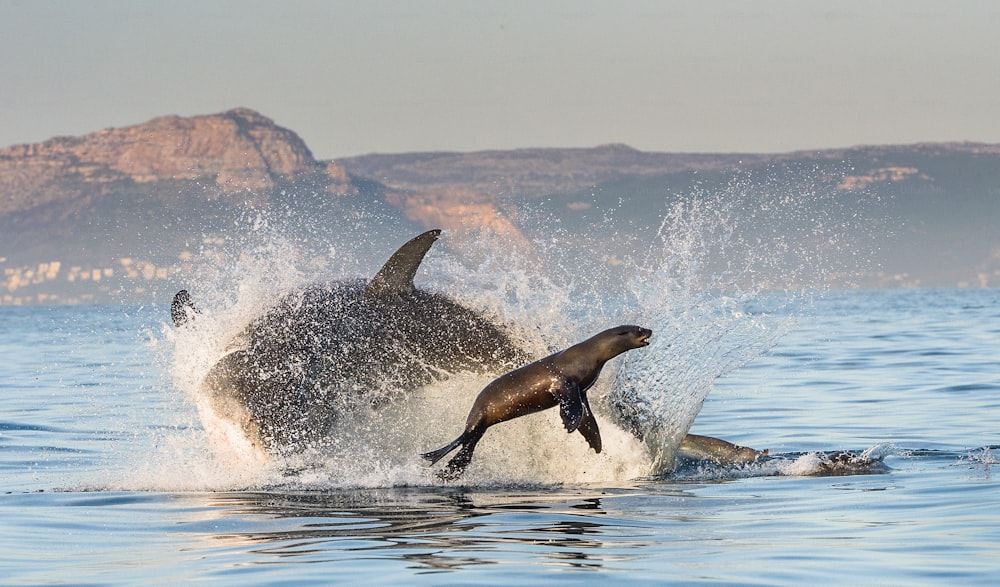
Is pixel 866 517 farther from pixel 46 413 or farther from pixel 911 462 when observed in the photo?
pixel 46 413

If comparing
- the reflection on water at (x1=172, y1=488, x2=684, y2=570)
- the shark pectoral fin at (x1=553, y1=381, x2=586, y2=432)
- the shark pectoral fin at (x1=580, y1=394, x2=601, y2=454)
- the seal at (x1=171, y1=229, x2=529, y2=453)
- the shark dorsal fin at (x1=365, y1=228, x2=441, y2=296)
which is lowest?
the reflection on water at (x1=172, y1=488, x2=684, y2=570)

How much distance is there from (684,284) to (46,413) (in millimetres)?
11517

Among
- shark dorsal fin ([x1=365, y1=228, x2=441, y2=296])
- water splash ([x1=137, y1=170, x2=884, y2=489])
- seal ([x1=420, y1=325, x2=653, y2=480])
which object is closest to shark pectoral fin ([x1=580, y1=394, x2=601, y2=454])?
seal ([x1=420, y1=325, x2=653, y2=480])

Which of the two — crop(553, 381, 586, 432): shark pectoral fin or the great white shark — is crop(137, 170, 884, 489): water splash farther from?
crop(553, 381, 586, 432): shark pectoral fin

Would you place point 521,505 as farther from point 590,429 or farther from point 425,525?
point 425,525

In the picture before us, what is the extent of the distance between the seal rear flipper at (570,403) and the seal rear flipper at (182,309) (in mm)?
5029

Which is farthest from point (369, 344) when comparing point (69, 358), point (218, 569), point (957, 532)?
point (69, 358)

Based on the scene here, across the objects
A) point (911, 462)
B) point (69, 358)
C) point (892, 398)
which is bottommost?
point (911, 462)

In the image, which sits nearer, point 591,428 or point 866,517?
point 866,517

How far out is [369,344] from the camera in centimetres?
1435

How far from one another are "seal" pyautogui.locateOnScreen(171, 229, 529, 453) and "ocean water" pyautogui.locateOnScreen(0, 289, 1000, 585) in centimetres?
32

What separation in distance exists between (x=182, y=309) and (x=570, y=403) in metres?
5.49

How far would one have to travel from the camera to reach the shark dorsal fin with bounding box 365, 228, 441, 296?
14.1m

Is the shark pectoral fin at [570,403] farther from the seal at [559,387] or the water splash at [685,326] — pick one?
the water splash at [685,326]
